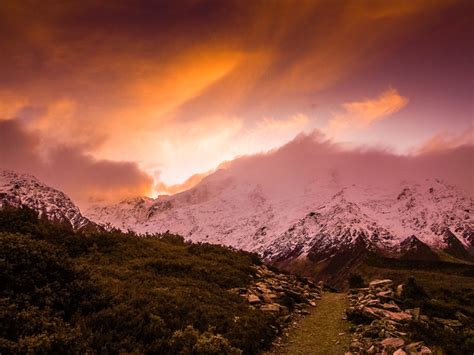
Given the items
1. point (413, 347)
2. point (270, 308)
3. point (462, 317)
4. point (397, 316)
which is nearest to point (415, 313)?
point (397, 316)

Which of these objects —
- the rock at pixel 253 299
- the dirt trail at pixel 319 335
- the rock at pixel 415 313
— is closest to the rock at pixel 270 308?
the rock at pixel 253 299

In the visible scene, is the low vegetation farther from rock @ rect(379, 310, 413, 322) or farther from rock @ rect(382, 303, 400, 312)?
rock @ rect(382, 303, 400, 312)

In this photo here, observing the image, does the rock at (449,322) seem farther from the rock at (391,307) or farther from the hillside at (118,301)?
the hillside at (118,301)

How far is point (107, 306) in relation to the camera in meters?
18.2

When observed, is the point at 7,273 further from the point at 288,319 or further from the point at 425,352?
the point at 425,352

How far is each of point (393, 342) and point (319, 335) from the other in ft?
16.3

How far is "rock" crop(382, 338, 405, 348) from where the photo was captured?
56.4ft

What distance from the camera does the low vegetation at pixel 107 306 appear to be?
46.5 feet

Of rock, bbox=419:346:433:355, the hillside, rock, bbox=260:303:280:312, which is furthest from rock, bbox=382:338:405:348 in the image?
rock, bbox=260:303:280:312

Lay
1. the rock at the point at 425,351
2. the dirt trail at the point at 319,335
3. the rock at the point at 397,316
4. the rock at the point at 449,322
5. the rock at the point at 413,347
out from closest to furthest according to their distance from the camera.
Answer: the rock at the point at 425,351, the rock at the point at 413,347, the dirt trail at the point at 319,335, the rock at the point at 397,316, the rock at the point at 449,322

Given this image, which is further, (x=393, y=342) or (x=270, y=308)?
(x=270, y=308)

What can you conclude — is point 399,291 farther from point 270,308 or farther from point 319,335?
point 270,308

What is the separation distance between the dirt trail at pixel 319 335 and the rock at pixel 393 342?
211 centimetres

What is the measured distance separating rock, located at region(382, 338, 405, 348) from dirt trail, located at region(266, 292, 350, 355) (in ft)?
6.94
